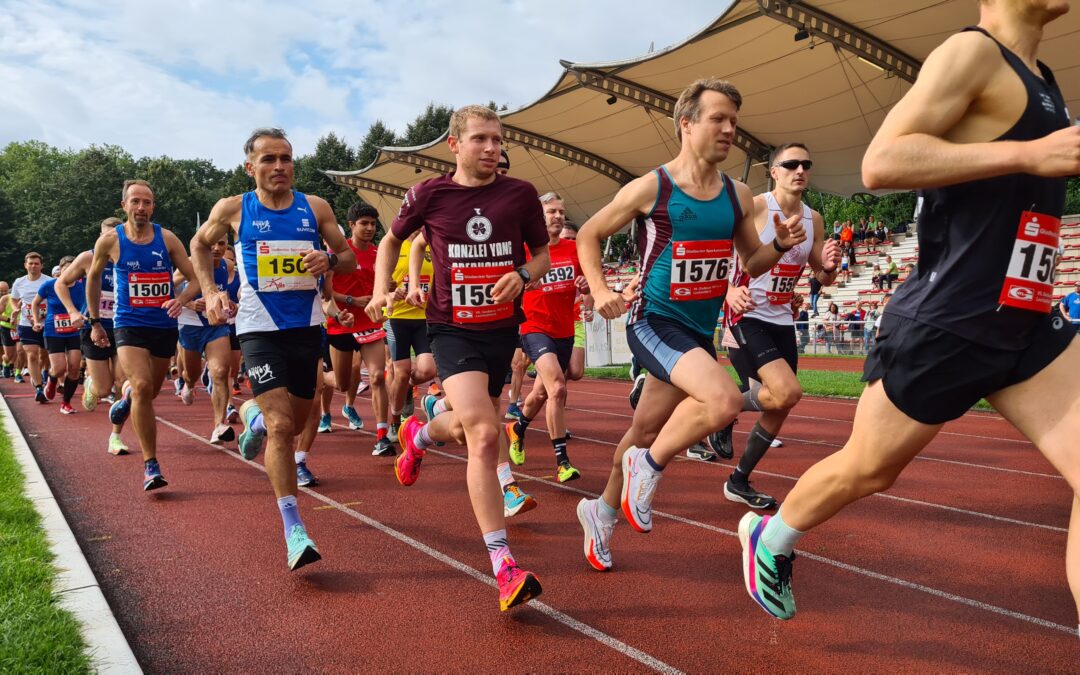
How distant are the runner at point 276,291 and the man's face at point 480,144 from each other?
1.09 meters

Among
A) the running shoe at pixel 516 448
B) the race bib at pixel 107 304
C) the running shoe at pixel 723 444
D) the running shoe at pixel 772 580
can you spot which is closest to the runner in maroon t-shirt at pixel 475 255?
the running shoe at pixel 772 580

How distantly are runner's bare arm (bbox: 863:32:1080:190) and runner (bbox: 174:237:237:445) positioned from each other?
6.51 meters

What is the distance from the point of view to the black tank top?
84.3 inches

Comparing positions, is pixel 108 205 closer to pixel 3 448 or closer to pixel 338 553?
pixel 3 448

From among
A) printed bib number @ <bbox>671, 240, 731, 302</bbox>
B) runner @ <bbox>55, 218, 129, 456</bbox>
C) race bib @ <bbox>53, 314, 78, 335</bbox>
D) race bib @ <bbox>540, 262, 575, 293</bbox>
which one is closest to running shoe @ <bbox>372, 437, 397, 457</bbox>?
race bib @ <bbox>540, 262, 575, 293</bbox>

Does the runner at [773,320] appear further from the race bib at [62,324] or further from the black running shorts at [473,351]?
the race bib at [62,324]

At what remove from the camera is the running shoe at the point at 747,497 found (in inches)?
200

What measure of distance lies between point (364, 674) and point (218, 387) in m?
6.00

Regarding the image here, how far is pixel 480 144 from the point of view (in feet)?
12.8

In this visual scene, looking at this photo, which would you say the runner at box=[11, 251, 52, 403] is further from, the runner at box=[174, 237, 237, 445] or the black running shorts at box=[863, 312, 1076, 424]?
the black running shorts at box=[863, 312, 1076, 424]

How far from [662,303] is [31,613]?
3104 millimetres

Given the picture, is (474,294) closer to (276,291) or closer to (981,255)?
(276,291)

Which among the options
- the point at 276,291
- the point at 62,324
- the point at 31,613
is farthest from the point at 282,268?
the point at 62,324

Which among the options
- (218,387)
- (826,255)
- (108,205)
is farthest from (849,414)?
(108,205)
